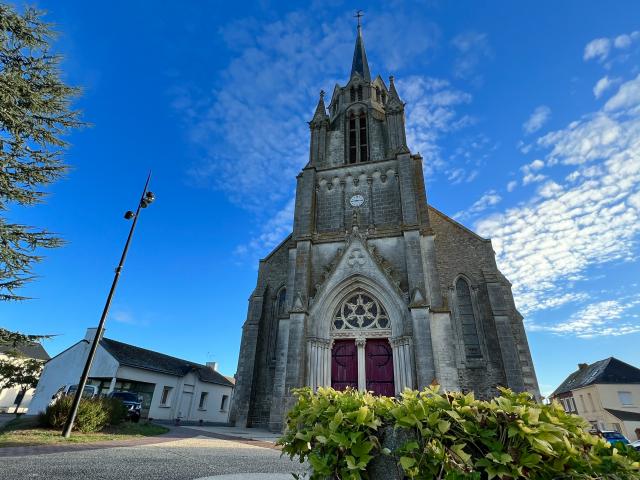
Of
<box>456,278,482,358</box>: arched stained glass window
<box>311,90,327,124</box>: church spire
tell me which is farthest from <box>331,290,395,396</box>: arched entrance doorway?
<box>311,90,327,124</box>: church spire

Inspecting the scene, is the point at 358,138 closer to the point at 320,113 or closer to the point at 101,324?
the point at 320,113

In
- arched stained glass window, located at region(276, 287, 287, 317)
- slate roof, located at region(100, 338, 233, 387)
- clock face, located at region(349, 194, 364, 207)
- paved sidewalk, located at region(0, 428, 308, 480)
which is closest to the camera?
paved sidewalk, located at region(0, 428, 308, 480)

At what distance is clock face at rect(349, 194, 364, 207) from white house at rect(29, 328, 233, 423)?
18905mm

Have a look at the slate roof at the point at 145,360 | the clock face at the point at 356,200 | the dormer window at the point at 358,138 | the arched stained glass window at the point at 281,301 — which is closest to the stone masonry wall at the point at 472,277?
the clock face at the point at 356,200

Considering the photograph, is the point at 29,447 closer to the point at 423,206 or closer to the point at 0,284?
the point at 0,284

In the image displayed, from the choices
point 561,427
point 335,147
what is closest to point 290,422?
point 561,427

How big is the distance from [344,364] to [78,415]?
10.1m

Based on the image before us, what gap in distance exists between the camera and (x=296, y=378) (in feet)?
47.2

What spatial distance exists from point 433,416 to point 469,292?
16968 mm

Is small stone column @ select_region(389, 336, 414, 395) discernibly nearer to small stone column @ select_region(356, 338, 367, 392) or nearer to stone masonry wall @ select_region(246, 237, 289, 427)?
small stone column @ select_region(356, 338, 367, 392)

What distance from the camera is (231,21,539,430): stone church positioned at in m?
14.6

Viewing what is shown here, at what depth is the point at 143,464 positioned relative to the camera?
Result: 566 centimetres

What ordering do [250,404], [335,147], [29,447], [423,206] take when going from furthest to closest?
[335,147] < [423,206] < [250,404] < [29,447]

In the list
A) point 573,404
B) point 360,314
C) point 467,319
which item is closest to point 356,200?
point 360,314
